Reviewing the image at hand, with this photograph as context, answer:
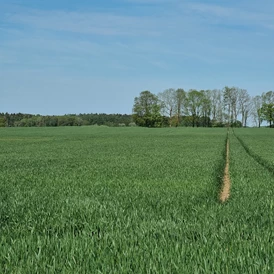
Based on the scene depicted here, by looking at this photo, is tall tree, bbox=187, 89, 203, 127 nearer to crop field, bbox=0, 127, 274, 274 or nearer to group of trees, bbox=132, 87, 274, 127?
group of trees, bbox=132, 87, 274, 127

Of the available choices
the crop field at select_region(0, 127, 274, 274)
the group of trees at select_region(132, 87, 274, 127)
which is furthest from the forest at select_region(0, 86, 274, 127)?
the crop field at select_region(0, 127, 274, 274)

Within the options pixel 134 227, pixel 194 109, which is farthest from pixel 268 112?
pixel 134 227

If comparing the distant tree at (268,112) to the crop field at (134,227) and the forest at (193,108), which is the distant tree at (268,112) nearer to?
the forest at (193,108)

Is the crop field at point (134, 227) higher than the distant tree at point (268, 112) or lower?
lower

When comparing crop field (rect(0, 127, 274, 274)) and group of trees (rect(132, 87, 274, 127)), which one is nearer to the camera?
crop field (rect(0, 127, 274, 274))

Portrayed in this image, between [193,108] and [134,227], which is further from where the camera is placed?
[193,108]

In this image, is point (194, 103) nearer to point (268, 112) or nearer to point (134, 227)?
point (268, 112)

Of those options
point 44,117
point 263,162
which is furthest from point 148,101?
point 263,162

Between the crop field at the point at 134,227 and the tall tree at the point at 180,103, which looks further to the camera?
the tall tree at the point at 180,103

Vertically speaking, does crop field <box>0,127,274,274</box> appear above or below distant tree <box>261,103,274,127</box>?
below

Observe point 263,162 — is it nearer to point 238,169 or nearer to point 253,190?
point 238,169

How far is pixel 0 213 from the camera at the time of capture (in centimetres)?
855

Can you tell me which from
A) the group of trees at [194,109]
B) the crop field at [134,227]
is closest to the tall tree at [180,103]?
the group of trees at [194,109]

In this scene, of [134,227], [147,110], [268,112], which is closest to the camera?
[134,227]
